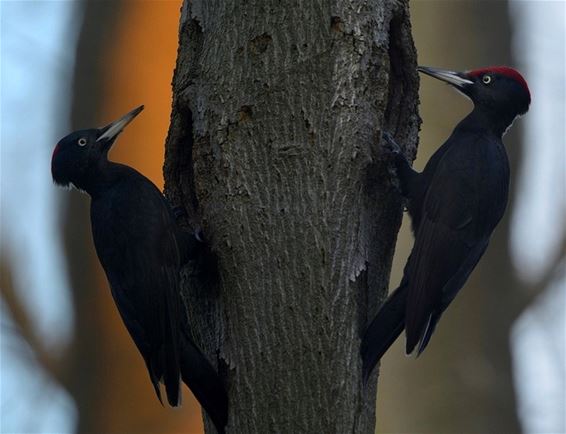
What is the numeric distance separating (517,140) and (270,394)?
3.22 meters

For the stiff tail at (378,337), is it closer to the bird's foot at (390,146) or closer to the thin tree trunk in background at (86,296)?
the bird's foot at (390,146)

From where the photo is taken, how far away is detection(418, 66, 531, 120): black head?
15.2 ft

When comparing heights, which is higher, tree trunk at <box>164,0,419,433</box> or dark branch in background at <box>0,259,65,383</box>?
tree trunk at <box>164,0,419,433</box>

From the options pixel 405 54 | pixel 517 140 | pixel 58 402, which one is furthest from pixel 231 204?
pixel 517 140

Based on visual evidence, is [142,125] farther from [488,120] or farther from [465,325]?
[465,325]

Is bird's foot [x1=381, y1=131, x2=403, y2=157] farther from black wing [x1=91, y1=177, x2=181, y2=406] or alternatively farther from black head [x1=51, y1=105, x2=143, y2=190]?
black head [x1=51, y1=105, x2=143, y2=190]

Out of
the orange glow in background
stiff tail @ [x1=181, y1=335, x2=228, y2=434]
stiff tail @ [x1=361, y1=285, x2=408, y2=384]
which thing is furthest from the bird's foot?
the orange glow in background

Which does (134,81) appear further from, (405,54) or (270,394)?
(270,394)

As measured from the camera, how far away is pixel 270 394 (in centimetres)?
362

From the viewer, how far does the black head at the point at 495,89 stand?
4.62 meters

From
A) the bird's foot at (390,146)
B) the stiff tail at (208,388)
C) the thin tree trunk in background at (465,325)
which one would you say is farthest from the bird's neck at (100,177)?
the thin tree trunk in background at (465,325)

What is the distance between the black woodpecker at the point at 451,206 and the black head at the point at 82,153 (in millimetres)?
1161

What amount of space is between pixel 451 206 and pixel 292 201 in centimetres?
74

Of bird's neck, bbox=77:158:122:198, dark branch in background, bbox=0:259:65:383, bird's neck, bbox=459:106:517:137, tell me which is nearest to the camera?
bird's neck, bbox=77:158:122:198
